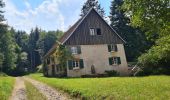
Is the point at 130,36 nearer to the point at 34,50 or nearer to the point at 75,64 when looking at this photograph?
the point at 75,64

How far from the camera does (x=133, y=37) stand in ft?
213

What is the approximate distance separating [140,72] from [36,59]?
78758mm

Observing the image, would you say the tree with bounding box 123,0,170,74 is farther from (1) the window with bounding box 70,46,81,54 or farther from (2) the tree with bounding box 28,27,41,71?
(2) the tree with bounding box 28,27,41,71

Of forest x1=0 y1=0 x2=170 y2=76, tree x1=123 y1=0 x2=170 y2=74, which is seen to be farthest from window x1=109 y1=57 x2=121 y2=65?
tree x1=123 y1=0 x2=170 y2=74

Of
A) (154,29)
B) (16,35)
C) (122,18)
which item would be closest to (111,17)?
(122,18)

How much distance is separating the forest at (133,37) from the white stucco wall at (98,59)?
11.4 ft

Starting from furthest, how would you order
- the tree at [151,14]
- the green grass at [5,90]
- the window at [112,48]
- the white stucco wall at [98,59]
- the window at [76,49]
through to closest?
the window at [112,48], the white stucco wall at [98,59], the window at [76,49], the green grass at [5,90], the tree at [151,14]

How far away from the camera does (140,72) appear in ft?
137

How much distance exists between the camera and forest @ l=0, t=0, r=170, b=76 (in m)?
18.5

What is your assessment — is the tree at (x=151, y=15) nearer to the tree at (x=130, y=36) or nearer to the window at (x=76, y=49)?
the window at (x=76, y=49)

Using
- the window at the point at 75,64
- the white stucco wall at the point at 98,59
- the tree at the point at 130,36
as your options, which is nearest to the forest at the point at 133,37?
the tree at the point at 130,36

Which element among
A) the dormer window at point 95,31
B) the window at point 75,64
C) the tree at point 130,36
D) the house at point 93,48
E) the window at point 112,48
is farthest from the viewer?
the tree at point 130,36

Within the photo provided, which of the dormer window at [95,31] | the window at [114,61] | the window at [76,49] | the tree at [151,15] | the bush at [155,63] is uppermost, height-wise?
the dormer window at [95,31]

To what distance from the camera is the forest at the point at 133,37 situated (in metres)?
18.5
